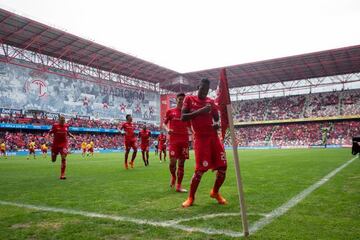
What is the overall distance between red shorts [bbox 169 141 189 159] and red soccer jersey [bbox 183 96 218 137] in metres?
2.19

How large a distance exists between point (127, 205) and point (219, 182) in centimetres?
166

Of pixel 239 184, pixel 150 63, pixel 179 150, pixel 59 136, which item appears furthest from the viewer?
pixel 150 63

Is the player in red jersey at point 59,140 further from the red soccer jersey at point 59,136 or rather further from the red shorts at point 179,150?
the red shorts at point 179,150

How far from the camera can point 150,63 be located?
164 ft

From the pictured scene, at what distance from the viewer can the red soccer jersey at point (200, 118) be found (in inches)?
225

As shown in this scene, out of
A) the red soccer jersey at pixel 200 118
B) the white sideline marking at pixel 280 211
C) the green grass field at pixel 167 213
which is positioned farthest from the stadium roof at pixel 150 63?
the white sideline marking at pixel 280 211

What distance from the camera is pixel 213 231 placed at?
152 inches

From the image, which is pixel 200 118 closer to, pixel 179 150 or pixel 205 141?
pixel 205 141

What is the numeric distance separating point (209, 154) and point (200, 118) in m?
0.67

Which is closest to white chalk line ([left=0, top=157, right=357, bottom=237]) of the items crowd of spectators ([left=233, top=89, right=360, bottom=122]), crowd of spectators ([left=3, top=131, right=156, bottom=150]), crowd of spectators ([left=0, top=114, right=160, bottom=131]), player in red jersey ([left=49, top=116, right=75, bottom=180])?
player in red jersey ([left=49, top=116, right=75, bottom=180])

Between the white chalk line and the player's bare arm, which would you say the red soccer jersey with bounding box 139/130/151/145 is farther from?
the player's bare arm

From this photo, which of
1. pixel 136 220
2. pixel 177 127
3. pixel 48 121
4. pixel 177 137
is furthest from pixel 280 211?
pixel 48 121

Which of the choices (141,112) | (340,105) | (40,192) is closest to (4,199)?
(40,192)

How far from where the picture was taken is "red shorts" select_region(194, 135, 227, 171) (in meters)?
5.55
